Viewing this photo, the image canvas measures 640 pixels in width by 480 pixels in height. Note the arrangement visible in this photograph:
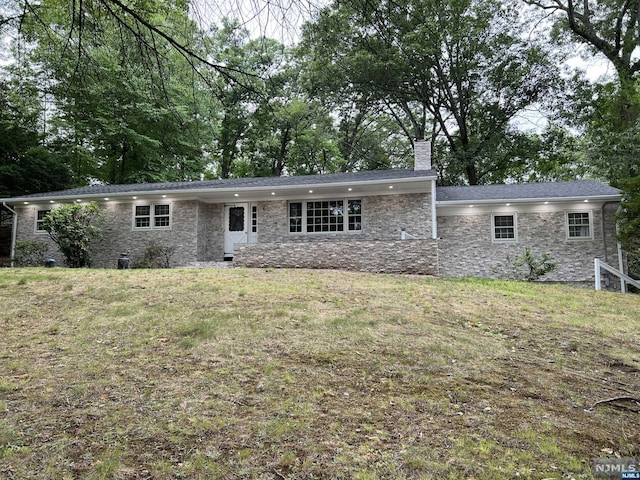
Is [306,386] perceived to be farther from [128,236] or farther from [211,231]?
[128,236]

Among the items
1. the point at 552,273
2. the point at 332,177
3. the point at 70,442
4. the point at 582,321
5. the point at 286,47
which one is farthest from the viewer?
the point at 332,177

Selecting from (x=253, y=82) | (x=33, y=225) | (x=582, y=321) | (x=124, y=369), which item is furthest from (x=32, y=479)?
(x=33, y=225)

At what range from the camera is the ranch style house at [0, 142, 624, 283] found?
39.2 feet

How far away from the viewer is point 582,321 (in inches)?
242

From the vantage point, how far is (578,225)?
12.4m

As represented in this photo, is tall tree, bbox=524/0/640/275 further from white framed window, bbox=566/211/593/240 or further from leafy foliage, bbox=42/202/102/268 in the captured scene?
leafy foliage, bbox=42/202/102/268

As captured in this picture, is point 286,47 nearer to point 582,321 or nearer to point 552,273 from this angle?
point 582,321

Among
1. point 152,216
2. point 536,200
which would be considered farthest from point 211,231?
point 536,200

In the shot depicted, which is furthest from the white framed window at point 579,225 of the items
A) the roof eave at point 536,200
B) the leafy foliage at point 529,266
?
the leafy foliage at point 529,266

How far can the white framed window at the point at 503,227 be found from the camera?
42.3 feet

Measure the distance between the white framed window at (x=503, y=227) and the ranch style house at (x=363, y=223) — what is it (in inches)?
1.5

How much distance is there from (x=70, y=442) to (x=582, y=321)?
22.1ft

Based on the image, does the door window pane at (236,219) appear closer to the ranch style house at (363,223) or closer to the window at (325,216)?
the ranch style house at (363,223)

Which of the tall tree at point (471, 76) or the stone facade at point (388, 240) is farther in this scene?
the tall tree at point (471, 76)
